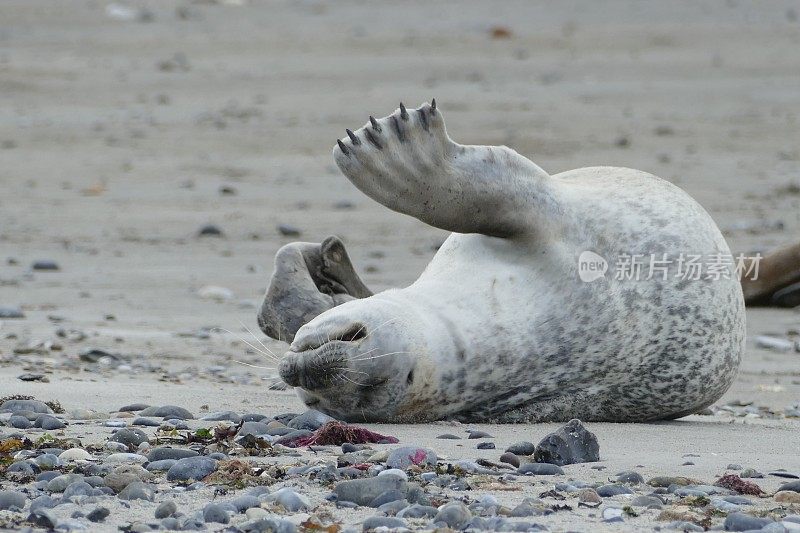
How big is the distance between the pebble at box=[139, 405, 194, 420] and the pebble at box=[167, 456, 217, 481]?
0.94m

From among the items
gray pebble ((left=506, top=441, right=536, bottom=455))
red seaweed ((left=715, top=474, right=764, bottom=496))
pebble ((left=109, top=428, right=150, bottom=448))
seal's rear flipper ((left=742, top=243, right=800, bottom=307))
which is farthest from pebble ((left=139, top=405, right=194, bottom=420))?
seal's rear flipper ((left=742, top=243, right=800, bottom=307))

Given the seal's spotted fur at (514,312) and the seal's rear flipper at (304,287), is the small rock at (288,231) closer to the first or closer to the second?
the seal's rear flipper at (304,287)

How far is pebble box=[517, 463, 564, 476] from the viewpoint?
145 inches

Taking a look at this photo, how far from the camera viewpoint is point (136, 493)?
325 cm

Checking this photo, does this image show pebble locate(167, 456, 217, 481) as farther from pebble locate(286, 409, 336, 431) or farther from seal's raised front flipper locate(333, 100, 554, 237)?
seal's raised front flipper locate(333, 100, 554, 237)

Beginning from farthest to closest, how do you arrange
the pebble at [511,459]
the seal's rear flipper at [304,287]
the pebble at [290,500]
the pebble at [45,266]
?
the pebble at [45,266] → the seal's rear flipper at [304,287] → the pebble at [511,459] → the pebble at [290,500]

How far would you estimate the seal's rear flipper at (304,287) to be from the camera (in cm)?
526

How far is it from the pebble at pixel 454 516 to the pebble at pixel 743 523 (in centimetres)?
56

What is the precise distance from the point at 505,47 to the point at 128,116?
5035mm

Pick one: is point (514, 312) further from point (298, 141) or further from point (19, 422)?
point (298, 141)

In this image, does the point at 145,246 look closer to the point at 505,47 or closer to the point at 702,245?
the point at 702,245

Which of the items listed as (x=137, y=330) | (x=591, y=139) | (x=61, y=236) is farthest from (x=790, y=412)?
(x=591, y=139)

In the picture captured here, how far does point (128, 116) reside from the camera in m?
13.7

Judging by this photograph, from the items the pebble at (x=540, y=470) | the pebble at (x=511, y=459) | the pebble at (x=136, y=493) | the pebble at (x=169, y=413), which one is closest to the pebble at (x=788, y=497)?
the pebble at (x=540, y=470)
